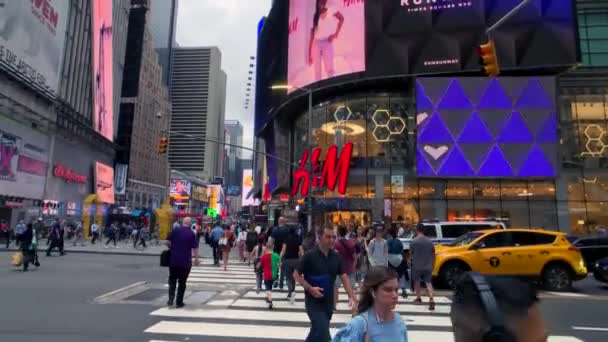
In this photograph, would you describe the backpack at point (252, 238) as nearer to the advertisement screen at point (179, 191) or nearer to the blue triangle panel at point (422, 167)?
the blue triangle panel at point (422, 167)

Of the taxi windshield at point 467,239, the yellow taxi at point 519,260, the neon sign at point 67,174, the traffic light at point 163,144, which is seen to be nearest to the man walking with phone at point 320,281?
the yellow taxi at point 519,260

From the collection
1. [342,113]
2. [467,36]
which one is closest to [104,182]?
[342,113]

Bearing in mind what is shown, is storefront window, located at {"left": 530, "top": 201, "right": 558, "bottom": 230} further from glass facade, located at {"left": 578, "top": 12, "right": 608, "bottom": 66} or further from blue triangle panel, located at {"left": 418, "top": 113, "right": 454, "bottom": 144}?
glass facade, located at {"left": 578, "top": 12, "right": 608, "bottom": 66}

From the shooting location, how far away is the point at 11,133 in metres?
35.1

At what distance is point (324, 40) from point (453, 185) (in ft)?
54.1

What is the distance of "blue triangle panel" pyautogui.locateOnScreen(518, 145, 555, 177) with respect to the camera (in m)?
30.7

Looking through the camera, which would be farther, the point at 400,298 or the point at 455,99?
the point at 455,99

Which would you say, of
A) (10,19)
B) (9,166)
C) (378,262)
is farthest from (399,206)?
(10,19)

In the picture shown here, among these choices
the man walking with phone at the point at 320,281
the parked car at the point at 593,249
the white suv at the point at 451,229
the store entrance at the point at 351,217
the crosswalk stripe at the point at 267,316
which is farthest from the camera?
the store entrance at the point at 351,217

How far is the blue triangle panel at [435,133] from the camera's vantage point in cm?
3169

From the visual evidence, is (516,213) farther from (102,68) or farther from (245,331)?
(102,68)

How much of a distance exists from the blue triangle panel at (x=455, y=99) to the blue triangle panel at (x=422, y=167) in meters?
4.06

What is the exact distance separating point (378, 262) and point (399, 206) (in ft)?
76.2

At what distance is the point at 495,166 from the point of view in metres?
31.0
